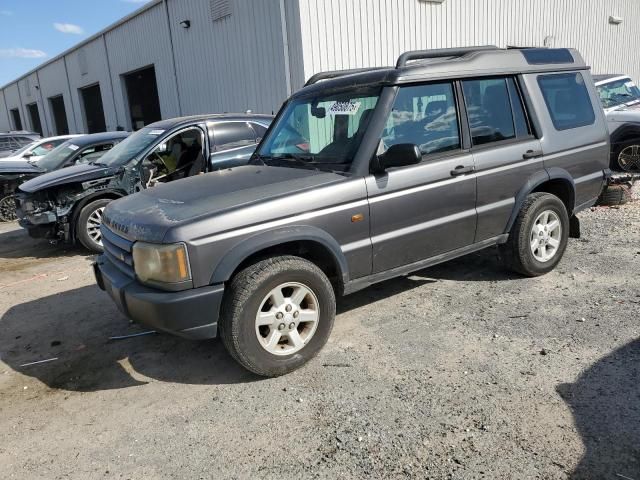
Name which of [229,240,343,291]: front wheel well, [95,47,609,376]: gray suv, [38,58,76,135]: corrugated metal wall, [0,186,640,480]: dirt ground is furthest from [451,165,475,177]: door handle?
[38,58,76,135]: corrugated metal wall

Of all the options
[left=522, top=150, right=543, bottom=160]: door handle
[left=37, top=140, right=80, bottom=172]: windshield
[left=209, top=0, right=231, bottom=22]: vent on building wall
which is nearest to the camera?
[left=522, top=150, right=543, bottom=160]: door handle

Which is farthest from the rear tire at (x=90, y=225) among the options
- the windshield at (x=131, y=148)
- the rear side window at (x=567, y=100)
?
the rear side window at (x=567, y=100)

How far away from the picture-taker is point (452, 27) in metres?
13.3

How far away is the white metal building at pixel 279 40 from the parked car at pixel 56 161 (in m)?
4.12

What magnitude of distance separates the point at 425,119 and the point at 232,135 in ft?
12.5

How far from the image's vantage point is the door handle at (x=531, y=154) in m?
4.45

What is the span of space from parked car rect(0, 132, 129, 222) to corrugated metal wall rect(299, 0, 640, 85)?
4330 mm

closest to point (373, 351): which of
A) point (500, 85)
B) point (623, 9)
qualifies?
point (500, 85)

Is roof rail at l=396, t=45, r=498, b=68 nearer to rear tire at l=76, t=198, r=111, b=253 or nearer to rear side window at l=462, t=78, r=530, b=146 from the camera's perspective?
rear side window at l=462, t=78, r=530, b=146

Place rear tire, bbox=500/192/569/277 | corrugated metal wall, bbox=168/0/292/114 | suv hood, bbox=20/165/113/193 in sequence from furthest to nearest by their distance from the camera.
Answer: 1. corrugated metal wall, bbox=168/0/292/114
2. suv hood, bbox=20/165/113/193
3. rear tire, bbox=500/192/569/277

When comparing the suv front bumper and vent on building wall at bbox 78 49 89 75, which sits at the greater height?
vent on building wall at bbox 78 49 89 75

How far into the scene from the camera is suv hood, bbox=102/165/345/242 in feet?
10.3

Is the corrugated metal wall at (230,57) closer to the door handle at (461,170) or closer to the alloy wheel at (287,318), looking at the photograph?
the door handle at (461,170)

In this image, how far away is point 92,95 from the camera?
25.2 metres
